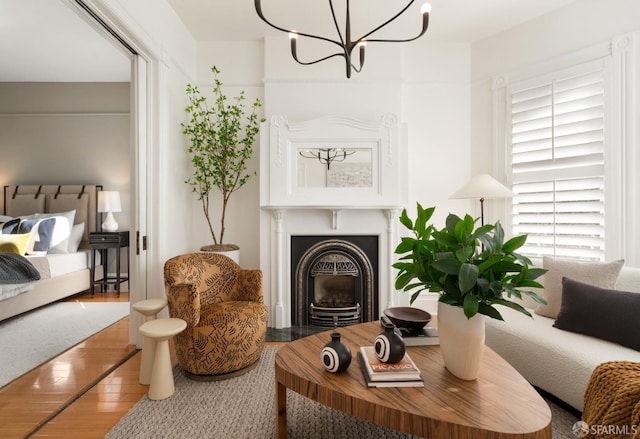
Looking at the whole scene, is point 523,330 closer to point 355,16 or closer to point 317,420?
point 317,420

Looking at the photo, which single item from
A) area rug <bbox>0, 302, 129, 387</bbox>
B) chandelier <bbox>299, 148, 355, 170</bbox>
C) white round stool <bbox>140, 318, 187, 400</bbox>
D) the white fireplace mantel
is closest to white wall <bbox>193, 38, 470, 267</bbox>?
the white fireplace mantel

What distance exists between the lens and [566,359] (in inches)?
66.3

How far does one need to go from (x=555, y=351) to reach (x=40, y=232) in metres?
3.15

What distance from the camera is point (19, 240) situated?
1.79 m

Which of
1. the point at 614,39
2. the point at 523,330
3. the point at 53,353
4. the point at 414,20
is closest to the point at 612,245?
the point at 523,330

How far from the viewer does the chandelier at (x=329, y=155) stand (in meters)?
3.14

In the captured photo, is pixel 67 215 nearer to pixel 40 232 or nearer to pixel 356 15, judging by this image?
pixel 40 232

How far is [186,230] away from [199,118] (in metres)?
1.20

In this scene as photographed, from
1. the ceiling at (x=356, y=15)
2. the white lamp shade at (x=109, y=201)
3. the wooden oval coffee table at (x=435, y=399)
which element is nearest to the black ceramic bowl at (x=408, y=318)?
the wooden oval coffee table at (x=435, y=399)

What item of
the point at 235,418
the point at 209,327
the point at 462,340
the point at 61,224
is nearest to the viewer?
the point at 462,340

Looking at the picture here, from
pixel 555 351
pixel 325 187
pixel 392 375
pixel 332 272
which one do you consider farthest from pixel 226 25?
pixel 555 351

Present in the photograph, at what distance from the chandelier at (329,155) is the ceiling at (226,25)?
121 centimetres

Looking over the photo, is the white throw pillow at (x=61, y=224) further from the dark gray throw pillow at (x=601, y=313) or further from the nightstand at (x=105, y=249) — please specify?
the dark gray throw pillow at (x=601, y=313)

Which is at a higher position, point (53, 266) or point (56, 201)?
point (56, 201)
